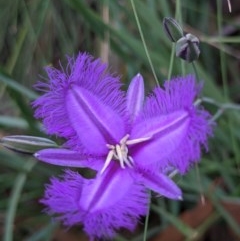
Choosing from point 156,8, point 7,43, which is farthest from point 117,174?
point 156,8

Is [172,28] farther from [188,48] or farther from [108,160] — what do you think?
[108,160]

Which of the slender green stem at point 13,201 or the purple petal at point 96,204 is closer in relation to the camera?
the purple petal at point 96,204

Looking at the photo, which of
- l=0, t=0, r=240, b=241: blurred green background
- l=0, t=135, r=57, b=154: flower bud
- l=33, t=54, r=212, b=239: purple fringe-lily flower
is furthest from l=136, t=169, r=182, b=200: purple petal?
l=0, t=0, r=240, b=241: blurred green background

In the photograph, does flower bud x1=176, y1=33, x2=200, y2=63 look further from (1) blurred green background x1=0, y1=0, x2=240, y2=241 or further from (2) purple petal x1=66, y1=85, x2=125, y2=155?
(1) blurred green background x1=0, y1=0, x2=240, y2=241

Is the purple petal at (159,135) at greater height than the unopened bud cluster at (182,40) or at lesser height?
lesser

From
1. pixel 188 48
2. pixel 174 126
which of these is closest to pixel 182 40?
pixel 188 48

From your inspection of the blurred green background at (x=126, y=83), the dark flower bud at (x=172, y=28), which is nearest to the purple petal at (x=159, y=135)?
the dark flower bud at (x=172, y=28)

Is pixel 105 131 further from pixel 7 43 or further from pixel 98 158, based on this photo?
pixel 7 43

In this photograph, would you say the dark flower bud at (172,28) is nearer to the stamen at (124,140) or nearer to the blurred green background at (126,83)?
the stamen at (124,140)
